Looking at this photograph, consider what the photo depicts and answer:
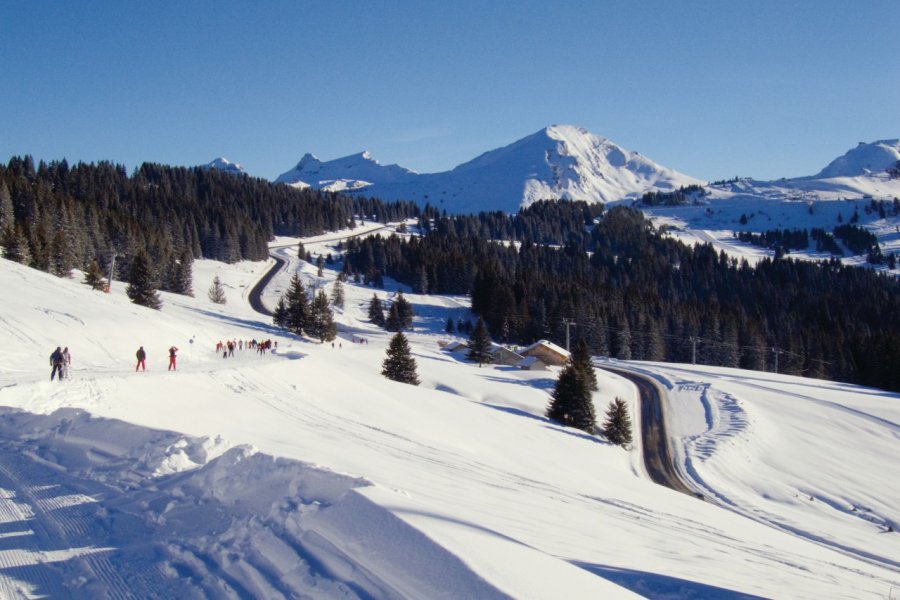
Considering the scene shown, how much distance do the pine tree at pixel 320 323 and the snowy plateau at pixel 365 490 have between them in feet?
62.6

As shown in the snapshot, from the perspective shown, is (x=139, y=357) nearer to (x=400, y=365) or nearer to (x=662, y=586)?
(x=400, y=365)

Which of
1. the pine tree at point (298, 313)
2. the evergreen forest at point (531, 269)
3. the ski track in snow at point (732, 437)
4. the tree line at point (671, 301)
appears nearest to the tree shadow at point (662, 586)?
the ski track in snow at point (732, 437)

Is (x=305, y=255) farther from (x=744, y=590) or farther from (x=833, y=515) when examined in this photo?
(x=744, y=590)

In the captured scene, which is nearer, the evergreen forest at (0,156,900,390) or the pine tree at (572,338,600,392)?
the pine tree at (572,338,600,392)

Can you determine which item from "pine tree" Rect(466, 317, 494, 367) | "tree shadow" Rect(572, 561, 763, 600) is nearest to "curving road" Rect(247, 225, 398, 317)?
"pine tree" Rect(466, 317, 494, 367)

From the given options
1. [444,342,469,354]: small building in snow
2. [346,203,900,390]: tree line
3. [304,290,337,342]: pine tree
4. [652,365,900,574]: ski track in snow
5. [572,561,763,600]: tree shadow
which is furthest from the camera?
[346,203,900,390]: tree line

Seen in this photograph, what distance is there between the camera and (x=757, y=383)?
5303 cm

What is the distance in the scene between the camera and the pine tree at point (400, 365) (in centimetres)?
4078

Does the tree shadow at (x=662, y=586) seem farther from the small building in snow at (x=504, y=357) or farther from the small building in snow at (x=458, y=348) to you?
the small building in snow at (x=458, y=348)

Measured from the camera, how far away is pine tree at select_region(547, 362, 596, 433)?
3709cm

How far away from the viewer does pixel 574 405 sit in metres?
37.3

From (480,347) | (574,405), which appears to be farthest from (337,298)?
(574,405)

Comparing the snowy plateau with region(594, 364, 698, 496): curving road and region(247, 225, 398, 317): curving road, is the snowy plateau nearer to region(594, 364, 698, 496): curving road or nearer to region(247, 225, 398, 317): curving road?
region(594, 364, 698, 496): curving road

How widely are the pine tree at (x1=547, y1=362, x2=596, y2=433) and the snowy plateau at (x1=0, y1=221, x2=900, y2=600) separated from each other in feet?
6.69
